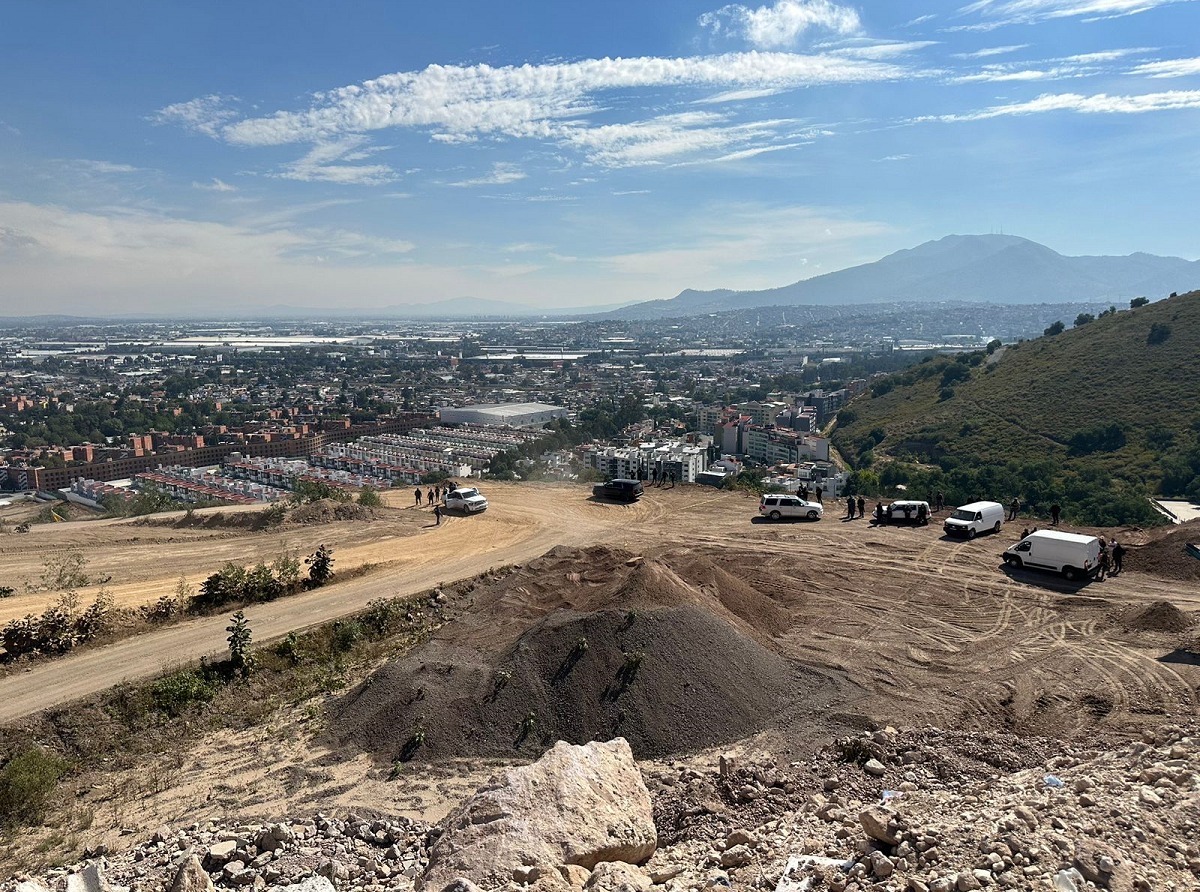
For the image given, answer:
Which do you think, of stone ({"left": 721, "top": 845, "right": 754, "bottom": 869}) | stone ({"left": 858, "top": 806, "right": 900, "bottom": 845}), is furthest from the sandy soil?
stone ({"left": 858, "top": 806, "right": 900, "bottom": 845})

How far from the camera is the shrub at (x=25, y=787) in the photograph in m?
9.88

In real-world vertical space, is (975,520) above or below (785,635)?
above

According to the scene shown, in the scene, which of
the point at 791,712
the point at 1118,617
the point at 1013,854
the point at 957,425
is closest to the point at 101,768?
the point at 791,712

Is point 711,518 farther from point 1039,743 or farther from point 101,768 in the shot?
point 101,768

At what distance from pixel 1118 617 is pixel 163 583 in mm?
23774

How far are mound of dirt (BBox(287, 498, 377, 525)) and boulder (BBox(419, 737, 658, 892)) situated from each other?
65.8ft

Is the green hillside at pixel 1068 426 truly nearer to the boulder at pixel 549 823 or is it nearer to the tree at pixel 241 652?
the boulder at pixel 549 823

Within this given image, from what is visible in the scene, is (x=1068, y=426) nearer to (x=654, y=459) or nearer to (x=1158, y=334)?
(x=1158, y=334)

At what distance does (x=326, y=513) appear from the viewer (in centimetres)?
2692

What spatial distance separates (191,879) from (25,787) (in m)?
5.01

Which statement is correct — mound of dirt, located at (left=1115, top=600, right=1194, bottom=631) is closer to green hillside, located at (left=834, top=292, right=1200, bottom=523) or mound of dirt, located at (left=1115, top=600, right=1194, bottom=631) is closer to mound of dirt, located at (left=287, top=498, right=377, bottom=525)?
green hillside, located at (left=834, top=292, right=1200, bottom=523)

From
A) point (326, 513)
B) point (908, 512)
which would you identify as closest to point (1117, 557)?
point (908, 512)

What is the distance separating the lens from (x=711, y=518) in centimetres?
2598

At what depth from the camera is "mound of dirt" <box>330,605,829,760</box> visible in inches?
440
